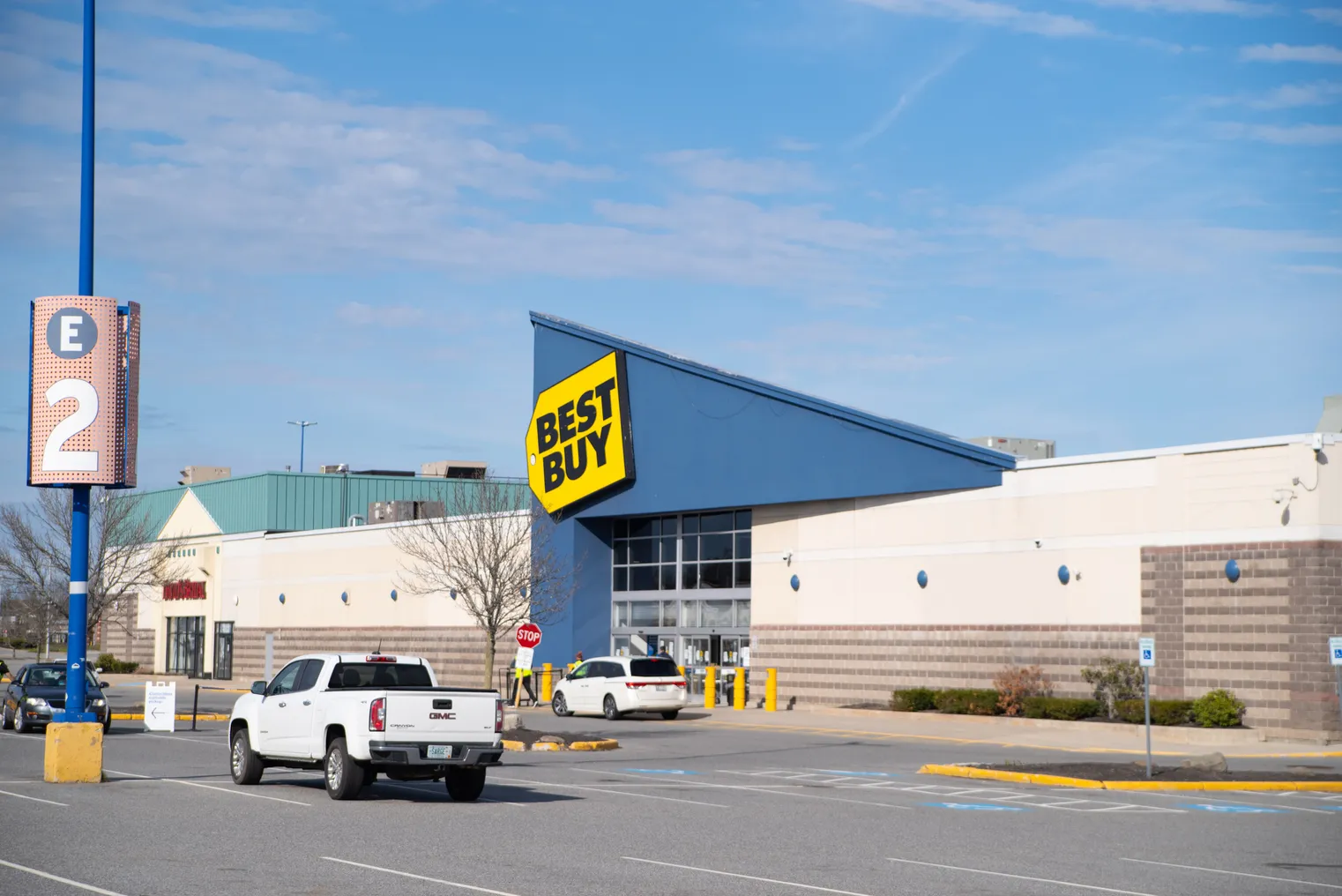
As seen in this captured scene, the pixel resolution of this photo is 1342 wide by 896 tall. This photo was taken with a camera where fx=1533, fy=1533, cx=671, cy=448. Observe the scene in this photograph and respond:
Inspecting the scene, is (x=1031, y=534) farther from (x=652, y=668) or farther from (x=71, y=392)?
(x=71, y=392)

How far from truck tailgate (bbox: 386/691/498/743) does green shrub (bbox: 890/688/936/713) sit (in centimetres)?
1975

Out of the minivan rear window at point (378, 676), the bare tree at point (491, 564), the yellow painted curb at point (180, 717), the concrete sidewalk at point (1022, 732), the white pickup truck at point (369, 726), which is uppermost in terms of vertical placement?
the bare tree at point (491, 564)

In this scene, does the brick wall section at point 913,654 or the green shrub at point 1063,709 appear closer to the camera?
the green shrub at point 1063,709

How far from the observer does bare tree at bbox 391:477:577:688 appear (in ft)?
144

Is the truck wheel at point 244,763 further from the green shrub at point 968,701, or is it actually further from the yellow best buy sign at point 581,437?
the yellow best buy sign at point 581,437

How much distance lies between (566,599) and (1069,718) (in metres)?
19.5

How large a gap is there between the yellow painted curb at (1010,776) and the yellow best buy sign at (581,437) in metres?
22.8

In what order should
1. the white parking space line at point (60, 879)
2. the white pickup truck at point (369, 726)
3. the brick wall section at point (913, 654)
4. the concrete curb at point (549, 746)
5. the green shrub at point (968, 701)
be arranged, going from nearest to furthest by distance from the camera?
the white parking space line at point (60, 879)
the white pickup truck at point (369, 726)
the concrete curb at point (549, 746)
the brick wall section at point (913, 654)
the green shrub at point (968, 701)

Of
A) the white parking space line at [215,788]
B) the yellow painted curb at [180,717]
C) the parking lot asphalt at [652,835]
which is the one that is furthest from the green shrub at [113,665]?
the white parking space line at [215,788]

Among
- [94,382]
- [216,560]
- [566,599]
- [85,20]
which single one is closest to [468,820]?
[94,382]

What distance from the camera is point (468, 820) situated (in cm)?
1648

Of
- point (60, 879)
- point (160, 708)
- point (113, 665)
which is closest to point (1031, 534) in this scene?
point (160, 708)

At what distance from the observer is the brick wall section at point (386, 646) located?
2025 inches

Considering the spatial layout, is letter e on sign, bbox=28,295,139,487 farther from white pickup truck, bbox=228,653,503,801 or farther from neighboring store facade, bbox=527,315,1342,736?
neighboring store facade, bbox=527,315,1342,736
